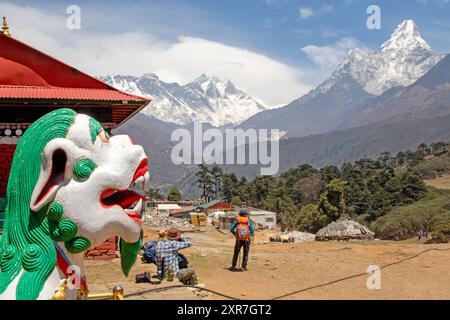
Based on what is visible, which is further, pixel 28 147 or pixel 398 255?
pixel 398 255

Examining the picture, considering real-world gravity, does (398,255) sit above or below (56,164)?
below

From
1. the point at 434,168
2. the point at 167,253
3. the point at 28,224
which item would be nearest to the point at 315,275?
the point at 167,253

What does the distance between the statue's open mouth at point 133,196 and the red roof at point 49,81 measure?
23.1 feet

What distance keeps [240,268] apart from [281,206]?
5214 centimetres

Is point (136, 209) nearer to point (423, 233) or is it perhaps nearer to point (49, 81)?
point (49, 81)

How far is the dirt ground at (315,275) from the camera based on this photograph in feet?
32.3

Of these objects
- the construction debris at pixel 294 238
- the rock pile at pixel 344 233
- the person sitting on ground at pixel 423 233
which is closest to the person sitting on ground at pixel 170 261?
the rock pile at pixel 344 233

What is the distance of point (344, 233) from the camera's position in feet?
81.8

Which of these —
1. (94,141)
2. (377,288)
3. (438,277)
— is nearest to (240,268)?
(377,288)

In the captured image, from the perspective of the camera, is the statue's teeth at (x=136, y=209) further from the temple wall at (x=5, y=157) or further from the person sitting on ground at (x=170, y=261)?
the temple wall at (x=5, y=157)

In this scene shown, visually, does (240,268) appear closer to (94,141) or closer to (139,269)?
(139,269)

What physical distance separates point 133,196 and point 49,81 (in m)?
8.47

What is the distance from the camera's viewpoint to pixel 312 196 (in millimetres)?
73875
